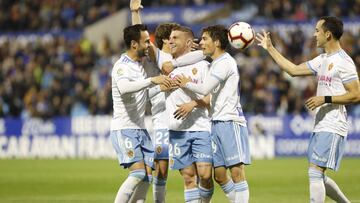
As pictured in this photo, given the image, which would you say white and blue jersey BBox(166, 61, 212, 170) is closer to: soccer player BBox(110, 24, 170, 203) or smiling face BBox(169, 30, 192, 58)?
smiling face BBox(169, 30, 192, 58)

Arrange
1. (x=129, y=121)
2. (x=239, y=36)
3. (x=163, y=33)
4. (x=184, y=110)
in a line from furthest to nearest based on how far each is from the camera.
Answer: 1. (x=163, y=33)
2. (x=129, y=121)
3. (x=239, y=36)
4. (x=184, y=110)

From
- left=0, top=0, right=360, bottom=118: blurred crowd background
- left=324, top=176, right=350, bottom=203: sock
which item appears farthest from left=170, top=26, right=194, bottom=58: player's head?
left=0, top=0, right=360, bottom=118: blurred crowd background

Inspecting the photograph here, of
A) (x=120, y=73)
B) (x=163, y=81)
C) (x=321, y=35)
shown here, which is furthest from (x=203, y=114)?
(x=321, y=35)

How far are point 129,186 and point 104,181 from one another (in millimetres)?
7202

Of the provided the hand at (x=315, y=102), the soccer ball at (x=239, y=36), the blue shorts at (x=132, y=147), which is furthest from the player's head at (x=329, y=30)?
the blue shorts at (x=132, y=147)

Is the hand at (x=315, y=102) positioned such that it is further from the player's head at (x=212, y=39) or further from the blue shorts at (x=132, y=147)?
the blue shorts at (x=132, y=147)

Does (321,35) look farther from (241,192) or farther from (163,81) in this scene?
(241,192)

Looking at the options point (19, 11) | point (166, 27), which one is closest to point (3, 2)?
point (19, 11)

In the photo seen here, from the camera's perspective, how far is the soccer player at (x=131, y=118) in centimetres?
1066

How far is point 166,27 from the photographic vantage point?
11.3 metres

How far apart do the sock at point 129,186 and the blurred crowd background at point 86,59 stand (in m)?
13.6

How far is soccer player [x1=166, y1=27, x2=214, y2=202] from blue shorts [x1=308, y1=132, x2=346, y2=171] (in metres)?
1.29

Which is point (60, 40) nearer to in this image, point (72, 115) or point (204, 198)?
point (72, 115)

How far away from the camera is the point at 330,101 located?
10391 mm
